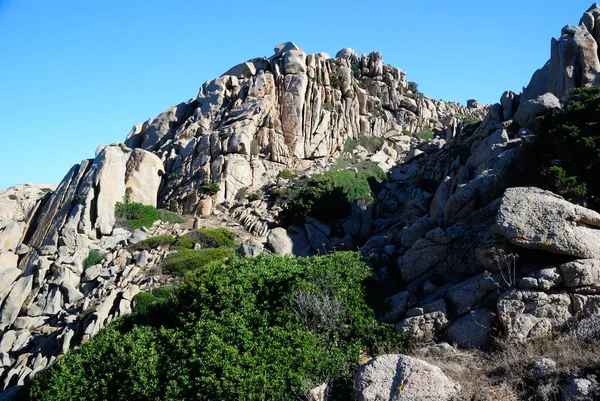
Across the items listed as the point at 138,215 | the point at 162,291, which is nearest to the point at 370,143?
the point at 138,215

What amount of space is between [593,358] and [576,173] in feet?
24.6

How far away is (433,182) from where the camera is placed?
1352 inches

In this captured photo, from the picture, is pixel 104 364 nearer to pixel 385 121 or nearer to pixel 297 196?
pixel 297 196

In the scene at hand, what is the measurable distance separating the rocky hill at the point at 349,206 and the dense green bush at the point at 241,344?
4.42 feet

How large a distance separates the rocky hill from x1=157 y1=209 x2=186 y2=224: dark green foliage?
1.28 m

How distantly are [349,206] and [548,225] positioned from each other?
2607cm

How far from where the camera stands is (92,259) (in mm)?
32188

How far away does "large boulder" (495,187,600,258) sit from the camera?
11375 millimetres

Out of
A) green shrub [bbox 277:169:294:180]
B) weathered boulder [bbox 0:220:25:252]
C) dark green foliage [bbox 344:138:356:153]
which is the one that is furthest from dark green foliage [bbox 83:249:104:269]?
dark green foliage [bbox 344:138:356:153]

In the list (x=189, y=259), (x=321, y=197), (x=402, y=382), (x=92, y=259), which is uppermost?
(x=321, y=197)

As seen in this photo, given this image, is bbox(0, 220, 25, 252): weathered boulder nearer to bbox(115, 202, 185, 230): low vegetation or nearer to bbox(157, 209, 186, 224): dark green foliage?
bbox(115, 202, 185, 230): low vegetation

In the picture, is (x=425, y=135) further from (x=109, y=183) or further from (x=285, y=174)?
(x=109, y=183)

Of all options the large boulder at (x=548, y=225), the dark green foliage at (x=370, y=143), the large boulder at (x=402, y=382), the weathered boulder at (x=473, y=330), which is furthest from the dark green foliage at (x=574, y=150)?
the dark green foliage at (x=370, y=143)

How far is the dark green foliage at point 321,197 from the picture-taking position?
36688mm
